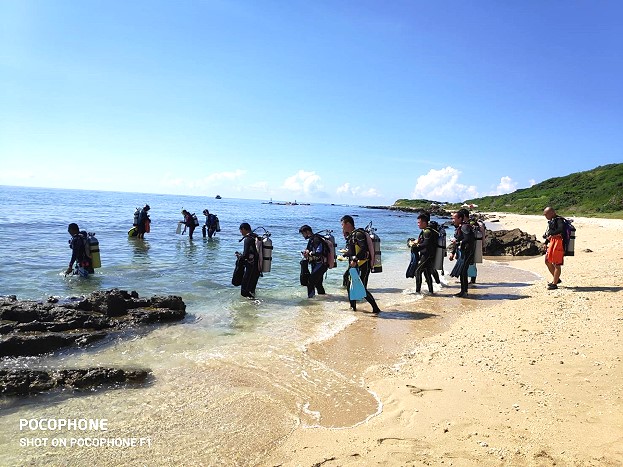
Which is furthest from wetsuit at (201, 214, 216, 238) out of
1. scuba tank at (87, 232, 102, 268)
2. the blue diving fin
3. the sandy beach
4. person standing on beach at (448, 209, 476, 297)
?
the sandy beach

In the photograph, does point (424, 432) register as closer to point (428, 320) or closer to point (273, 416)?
point (273, 416)

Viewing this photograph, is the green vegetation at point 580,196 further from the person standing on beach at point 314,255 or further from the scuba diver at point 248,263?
the scuba diver at point 248,263

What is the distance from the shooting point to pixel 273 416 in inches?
184

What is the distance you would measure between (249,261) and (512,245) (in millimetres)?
15489

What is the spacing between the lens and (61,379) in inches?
211

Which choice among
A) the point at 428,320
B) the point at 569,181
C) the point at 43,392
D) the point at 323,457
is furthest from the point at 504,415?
the point at 569,181

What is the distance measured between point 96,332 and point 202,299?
11.7ft

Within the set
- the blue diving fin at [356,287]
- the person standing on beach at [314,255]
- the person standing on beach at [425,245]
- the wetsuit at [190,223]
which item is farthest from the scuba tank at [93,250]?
the wetsuit at [190,223]

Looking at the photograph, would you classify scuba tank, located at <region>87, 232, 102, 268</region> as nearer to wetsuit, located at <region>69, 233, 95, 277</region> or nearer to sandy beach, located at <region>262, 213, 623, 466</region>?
wetsuit, located at <region>69, 233, 95, 277</region>

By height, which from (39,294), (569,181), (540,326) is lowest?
(39,294)

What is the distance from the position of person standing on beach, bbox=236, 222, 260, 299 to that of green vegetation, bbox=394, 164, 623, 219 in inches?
1903

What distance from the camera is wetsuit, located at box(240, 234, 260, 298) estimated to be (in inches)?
419

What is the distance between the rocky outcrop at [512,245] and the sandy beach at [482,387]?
11106 mm

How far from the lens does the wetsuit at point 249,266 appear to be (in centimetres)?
1064
